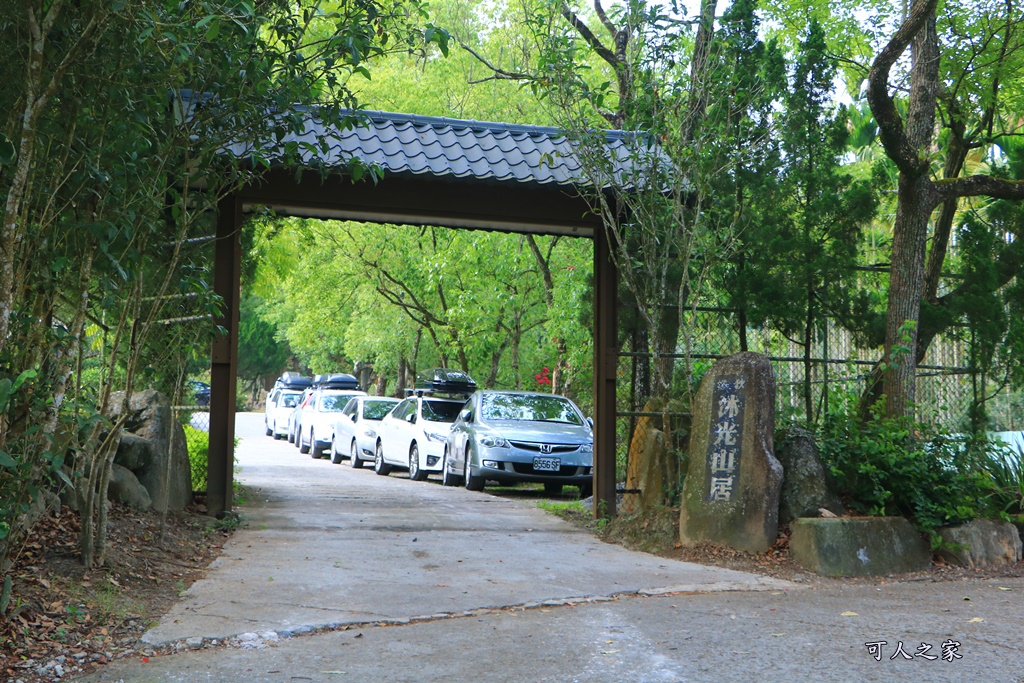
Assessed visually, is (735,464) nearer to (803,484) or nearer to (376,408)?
(803,484)

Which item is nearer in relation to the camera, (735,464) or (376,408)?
(735,464)

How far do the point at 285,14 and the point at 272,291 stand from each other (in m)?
10.3

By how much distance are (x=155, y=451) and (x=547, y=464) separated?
6.42 metres

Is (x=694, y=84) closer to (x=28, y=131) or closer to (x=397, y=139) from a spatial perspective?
(x=397, y=139)

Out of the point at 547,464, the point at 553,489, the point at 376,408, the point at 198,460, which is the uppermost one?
the point at 376,408

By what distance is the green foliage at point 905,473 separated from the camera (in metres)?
8.73

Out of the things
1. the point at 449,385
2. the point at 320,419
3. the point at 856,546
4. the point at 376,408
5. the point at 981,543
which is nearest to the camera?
the point at 856,546

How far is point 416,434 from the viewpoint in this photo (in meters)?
17.6

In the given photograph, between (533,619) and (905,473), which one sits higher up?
(905,473)

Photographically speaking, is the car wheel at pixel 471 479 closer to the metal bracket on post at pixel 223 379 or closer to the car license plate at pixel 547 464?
the car license plate at pixel 547 464

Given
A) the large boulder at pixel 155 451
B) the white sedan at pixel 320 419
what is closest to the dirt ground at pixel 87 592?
the large boulder at pixel 155 451

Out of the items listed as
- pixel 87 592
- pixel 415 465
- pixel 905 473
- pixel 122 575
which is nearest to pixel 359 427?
pixel 415 465

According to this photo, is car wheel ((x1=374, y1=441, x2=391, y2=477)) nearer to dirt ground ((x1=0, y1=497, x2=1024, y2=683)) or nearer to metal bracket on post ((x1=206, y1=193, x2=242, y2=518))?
dirt ground ((x1=0, y1=497, x2=1024, y2=683))

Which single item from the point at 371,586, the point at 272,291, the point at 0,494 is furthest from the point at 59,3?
the point at 272,291
